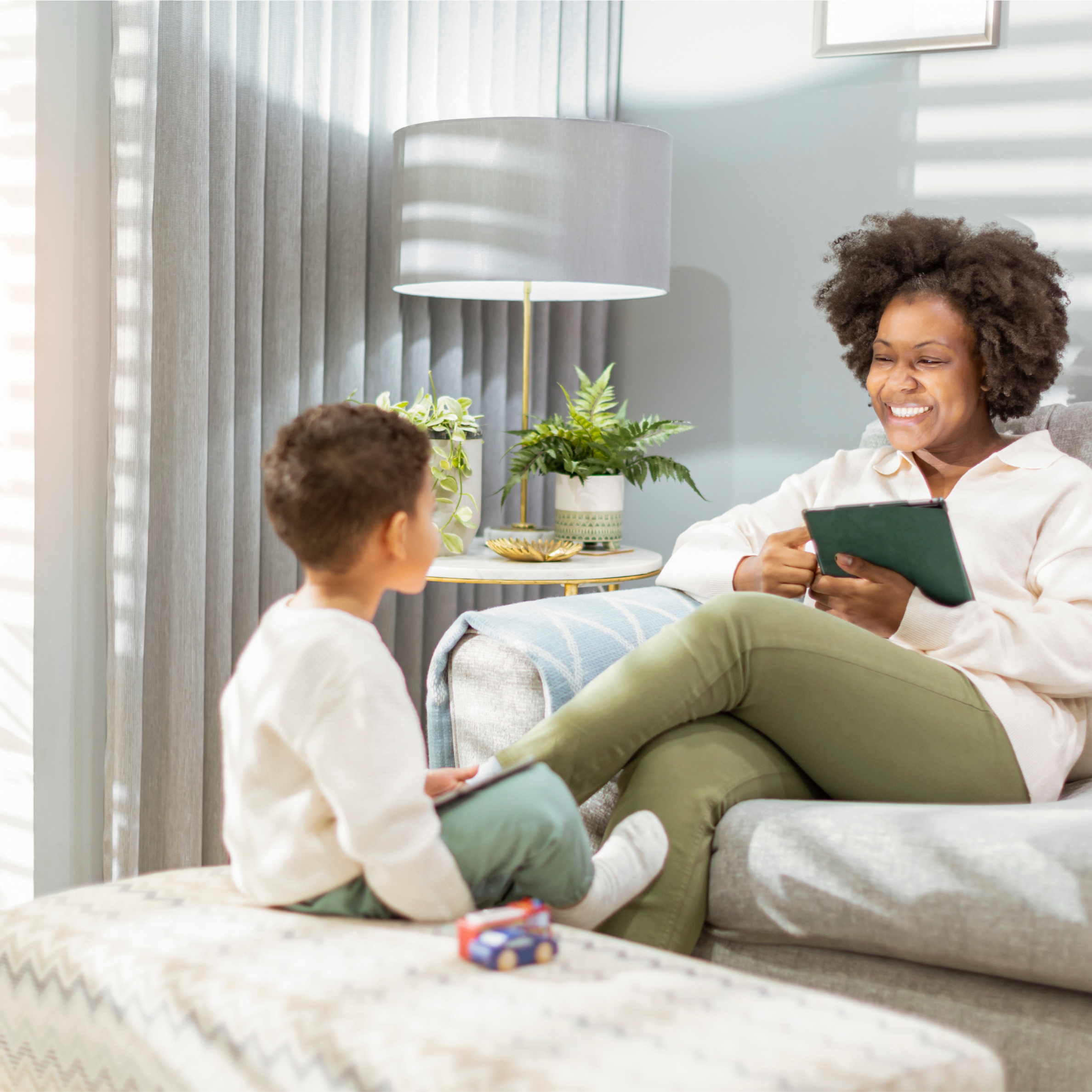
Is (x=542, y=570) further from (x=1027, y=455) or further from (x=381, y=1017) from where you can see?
(x=381, y=1017)

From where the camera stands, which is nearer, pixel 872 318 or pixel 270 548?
pixel 872 318

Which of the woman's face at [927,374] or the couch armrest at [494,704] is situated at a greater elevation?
the woman's face at [927,374]

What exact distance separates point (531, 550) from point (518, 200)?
57 cm

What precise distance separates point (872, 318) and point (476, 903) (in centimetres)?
113

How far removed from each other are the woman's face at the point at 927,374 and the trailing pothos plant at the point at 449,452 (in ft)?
2.26

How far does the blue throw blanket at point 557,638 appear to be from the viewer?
Answer: 134cm

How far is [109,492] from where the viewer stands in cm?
170

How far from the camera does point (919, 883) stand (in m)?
1.03

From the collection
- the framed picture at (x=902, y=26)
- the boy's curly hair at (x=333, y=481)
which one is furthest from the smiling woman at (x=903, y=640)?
the framed picture at (x=902, y=26)

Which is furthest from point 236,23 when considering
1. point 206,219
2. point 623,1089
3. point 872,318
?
point 623,1089

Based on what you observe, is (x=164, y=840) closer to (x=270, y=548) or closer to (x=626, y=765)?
(x=270, y=548)

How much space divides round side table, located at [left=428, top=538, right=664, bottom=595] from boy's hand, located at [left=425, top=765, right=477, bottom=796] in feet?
1.99

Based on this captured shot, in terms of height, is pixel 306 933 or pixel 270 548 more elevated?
pixel 270 548

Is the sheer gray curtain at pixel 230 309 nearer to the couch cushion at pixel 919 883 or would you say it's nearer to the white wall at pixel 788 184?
the white wall at pixel 788 184
